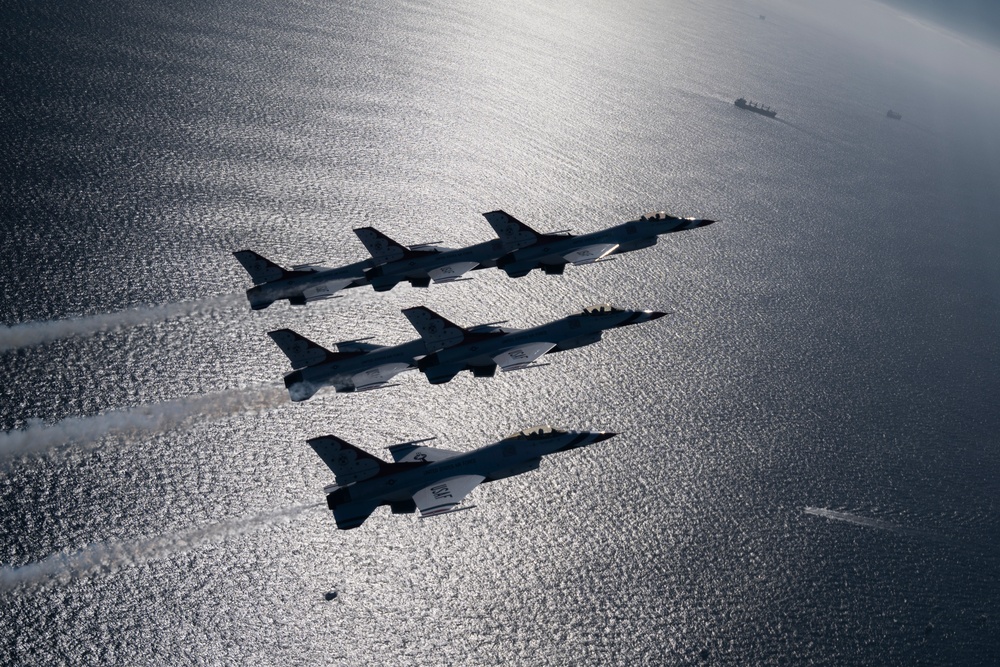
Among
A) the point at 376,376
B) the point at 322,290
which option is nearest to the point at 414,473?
the point at 376,376

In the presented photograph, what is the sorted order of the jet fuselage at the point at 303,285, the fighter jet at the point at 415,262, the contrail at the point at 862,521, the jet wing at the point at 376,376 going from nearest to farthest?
1. the jet wing at the point at 376,376
2. the jet fuselage at the point at 303,285
3. the contrail at the point at 862,521
4. the fighter jet at the point at 415,262

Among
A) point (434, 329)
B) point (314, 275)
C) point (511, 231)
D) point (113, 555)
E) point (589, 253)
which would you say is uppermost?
point (511, 231)

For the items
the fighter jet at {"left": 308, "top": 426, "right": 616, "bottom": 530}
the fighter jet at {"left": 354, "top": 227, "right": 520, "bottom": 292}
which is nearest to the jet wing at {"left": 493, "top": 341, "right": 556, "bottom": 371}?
the fighter jet at {"left": 308, "top": 426, "right": 616, "bottom": 530}

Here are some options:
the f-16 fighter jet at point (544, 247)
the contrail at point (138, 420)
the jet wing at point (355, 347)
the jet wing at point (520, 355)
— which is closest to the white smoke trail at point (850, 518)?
the jet wing at point (520, 355)

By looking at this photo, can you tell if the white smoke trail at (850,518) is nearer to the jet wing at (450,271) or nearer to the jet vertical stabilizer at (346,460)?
the jet wing at (450,271)

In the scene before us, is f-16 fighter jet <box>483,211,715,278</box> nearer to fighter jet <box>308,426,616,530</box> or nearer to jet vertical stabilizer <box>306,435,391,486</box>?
fighter jet <box>308,426,616,530</box>

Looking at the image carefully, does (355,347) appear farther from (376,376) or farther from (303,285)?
(303,285)

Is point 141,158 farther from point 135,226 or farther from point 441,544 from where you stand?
point 441,544
